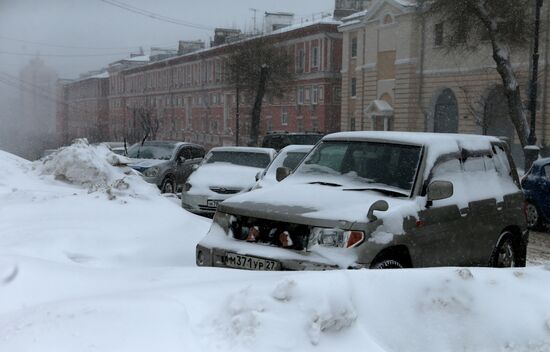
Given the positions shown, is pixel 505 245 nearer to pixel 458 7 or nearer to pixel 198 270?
pixel 198 270

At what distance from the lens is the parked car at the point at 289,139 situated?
23.6m

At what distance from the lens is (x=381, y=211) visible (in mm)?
5156

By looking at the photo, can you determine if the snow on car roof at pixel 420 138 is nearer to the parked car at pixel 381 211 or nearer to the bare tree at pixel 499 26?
the parked car at pixel 381 211

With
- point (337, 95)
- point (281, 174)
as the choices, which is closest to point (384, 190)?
point (281, 174)

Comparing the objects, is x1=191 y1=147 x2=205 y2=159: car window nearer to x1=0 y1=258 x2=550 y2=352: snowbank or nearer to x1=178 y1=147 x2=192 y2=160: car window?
x1=178 y1=147 x2=192 y2=160: car window

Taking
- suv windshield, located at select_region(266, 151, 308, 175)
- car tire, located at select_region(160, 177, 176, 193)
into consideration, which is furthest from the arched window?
suv windshield, located at select_region(266, 151, 308, 175)

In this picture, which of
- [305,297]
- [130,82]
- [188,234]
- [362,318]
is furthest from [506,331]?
[130,82]

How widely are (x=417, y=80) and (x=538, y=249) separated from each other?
112ft

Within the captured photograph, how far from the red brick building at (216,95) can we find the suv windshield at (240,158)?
35877 millimetres

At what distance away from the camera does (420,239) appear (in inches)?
214

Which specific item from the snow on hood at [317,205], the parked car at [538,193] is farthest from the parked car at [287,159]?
the snow on hood at [317,205]

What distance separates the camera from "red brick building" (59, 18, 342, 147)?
53.8m

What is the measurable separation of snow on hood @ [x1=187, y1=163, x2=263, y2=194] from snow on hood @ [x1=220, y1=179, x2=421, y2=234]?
22.0 ft

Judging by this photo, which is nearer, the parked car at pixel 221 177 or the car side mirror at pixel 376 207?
the car side mirror at pixel 376 207
